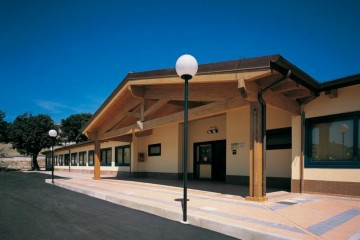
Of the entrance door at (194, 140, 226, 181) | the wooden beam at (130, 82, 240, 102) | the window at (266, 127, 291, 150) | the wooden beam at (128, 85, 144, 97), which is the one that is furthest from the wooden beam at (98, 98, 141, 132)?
the window at (266, 127, 291, 150)

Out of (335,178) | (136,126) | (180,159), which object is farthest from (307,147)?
(180,159)

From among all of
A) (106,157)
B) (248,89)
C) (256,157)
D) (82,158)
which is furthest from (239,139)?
(82,158)

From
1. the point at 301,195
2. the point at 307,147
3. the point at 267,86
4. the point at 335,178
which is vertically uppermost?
the point at 267,86

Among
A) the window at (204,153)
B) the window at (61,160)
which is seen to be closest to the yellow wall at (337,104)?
the window at (204,153)

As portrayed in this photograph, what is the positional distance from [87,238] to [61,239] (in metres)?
0.40

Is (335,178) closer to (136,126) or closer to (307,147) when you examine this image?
(307,147)

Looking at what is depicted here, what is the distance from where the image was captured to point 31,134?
126ft

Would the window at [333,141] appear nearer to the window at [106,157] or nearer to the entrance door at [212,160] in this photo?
the entrance door at [212,160]

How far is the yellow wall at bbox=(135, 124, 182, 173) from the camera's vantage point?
1596cm

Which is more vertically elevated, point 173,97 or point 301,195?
point 173,97

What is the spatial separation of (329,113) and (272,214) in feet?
13.8

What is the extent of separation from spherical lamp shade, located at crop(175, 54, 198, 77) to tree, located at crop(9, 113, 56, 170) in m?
37.8

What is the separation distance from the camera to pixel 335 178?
318 inches

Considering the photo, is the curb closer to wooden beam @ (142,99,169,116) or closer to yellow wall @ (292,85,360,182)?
wooden beam @ (142,99,169,116)
